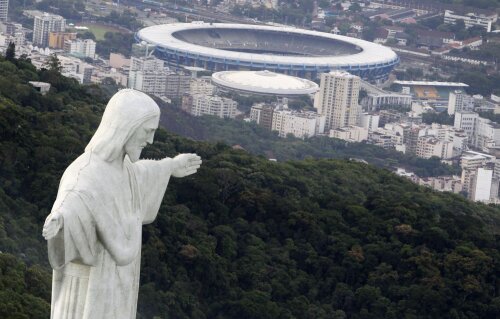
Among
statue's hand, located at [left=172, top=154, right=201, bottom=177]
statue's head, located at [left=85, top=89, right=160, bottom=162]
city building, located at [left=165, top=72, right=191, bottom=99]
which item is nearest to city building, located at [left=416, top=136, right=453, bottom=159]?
city building, located at [left=165, top=72, right=191, bottom=99]

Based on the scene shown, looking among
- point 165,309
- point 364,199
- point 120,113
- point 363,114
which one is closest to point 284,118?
point 363,114

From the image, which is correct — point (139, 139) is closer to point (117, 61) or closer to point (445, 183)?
point (445, 183)

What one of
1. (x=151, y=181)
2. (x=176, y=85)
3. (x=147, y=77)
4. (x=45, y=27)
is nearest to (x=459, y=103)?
(x=176, y=85)

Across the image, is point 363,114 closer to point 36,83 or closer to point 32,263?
point 36,83

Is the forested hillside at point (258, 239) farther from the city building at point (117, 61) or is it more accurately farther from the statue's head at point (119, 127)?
the city building at point (117, 61)

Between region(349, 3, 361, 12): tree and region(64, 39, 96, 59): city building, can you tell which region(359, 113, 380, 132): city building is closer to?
region(64, 39, 96, 59): city building

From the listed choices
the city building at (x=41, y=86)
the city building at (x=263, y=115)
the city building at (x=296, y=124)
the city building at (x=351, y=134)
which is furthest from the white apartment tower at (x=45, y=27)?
the city building at (x=41, y=86)

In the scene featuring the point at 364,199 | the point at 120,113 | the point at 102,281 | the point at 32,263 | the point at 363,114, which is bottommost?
the point at 363,114

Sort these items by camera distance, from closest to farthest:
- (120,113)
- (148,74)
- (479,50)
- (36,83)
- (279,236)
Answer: (120,113) → (279,236) → (36,83) → (148,74) → (479,50)

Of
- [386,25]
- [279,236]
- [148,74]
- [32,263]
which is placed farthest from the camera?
[386,25]
